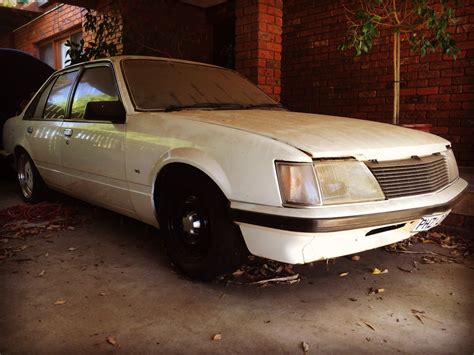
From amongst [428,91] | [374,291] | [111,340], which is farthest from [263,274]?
[428,91]

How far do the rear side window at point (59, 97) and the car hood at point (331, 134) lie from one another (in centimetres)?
166

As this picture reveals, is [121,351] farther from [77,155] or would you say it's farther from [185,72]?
[185,72]

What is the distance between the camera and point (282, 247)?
6.82 ft

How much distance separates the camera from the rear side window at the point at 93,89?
129 inches

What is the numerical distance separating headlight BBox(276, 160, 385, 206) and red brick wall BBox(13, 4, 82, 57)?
28.0 feet

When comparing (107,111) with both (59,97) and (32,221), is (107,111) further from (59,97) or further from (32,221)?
(32,221)

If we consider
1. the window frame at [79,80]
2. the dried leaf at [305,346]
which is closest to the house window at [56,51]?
the window frame at [79,80]

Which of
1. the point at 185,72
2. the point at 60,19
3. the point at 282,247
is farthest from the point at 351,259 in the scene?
the point at 60,19

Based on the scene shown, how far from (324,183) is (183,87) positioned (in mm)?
1720

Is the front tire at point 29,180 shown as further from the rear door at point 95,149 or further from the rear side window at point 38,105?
the rear door at point 95,149

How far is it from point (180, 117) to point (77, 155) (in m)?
1.36

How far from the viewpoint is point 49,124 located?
4.03 metres

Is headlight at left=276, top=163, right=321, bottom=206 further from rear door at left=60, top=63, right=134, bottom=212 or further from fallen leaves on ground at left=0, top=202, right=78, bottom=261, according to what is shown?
fallen leaves on ground at left=0, top=202, right=78, bottom=261

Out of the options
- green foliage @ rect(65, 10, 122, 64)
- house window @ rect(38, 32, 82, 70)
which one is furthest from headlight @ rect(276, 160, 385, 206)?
house window @ rect(38, 32, 82, 70)
